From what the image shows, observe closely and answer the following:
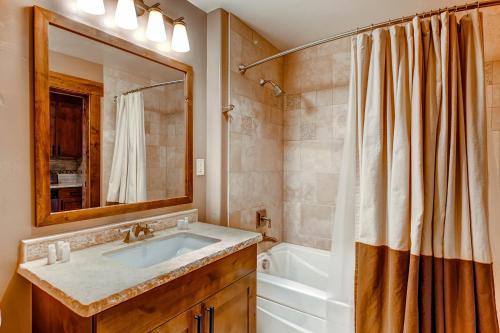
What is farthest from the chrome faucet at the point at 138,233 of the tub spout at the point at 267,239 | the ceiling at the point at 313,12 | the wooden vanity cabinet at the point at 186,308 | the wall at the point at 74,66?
the ceiling at the point at 313,12

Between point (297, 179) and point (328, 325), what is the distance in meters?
1.36

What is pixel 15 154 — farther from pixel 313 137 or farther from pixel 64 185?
pixel 313 137

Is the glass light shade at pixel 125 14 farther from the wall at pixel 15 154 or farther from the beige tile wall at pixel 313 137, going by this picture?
the beige tile wall at pixel 313 137

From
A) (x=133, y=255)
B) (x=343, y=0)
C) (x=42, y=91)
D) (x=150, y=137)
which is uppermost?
(x=343, y=0)

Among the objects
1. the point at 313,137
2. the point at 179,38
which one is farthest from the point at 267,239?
the point at 179,38

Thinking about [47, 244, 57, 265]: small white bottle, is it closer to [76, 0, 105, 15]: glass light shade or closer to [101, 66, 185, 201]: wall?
[101, 66, 185, 201]: wall

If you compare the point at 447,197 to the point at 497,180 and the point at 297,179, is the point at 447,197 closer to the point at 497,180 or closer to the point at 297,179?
the point at 497,180

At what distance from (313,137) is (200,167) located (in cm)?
118

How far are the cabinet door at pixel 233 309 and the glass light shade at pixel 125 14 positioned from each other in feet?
4.62

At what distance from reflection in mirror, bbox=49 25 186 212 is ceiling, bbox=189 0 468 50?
694 mm

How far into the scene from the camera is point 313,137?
252 centimetres

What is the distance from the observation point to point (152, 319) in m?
0.96

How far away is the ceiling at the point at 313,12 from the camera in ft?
5.97

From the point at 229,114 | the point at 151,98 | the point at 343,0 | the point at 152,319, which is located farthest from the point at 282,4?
the point at 152,319
